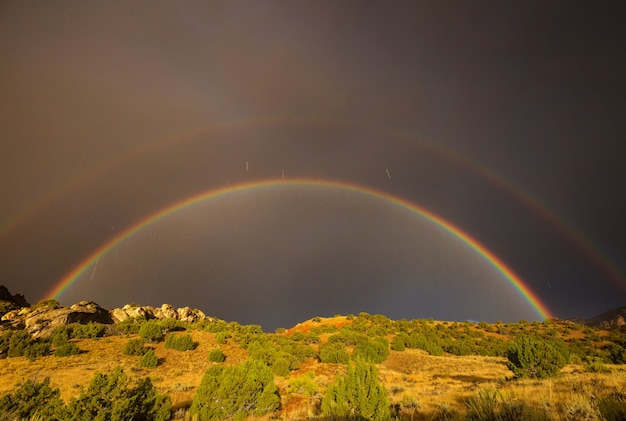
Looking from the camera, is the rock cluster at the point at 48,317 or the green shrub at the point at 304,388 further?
the rock cluster at the point at 48,317

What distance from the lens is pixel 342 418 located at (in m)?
8.56

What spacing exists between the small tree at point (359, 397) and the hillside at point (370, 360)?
2.39 ft

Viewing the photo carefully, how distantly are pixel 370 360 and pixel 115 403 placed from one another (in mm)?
9068

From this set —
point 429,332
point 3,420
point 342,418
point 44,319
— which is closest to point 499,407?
point 342,418

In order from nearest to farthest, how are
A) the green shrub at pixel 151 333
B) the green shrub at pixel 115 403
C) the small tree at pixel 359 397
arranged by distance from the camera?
the small tree at pixel 359 397 < the green shrub at pixel 115 403 < the green shrub at pixel 151 333

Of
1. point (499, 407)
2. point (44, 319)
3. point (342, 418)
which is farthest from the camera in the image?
point (44, 319)

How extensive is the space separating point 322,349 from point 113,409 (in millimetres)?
25601

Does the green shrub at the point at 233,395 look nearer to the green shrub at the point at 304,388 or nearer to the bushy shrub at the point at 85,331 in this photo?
the green shrub at the point at 304,388

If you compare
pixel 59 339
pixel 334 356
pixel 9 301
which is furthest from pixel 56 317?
pixel 334 356

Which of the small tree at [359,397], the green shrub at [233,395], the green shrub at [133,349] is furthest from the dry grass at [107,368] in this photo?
the small tree at [359,397]

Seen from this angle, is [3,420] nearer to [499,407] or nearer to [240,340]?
[499,407]

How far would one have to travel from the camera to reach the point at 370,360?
11070 mm

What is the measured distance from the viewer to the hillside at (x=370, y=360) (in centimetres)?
950

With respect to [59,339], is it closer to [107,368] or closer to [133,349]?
[133,349]
